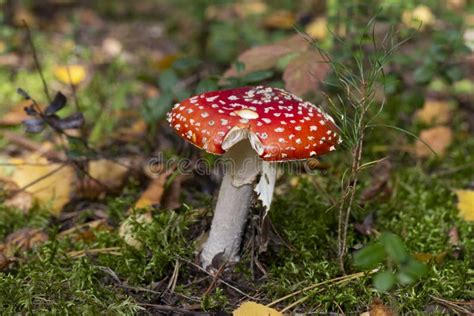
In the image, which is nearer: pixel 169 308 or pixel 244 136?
pixel 244 136

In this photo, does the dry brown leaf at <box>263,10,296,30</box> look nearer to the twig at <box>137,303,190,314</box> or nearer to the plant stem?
the plant stem

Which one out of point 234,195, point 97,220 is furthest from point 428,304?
point 97,220

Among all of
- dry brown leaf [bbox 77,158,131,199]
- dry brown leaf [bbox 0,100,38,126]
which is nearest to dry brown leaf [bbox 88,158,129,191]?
dry brown leaf [bbox 77,158,131,199]

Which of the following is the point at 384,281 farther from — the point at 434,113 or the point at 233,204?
the point at 434,113

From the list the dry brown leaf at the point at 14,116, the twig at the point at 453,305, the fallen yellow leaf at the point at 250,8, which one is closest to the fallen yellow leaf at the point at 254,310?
the twig at the point at 453,305

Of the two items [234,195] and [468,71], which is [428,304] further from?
[468,71]

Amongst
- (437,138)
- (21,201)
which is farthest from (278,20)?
(21,201)
